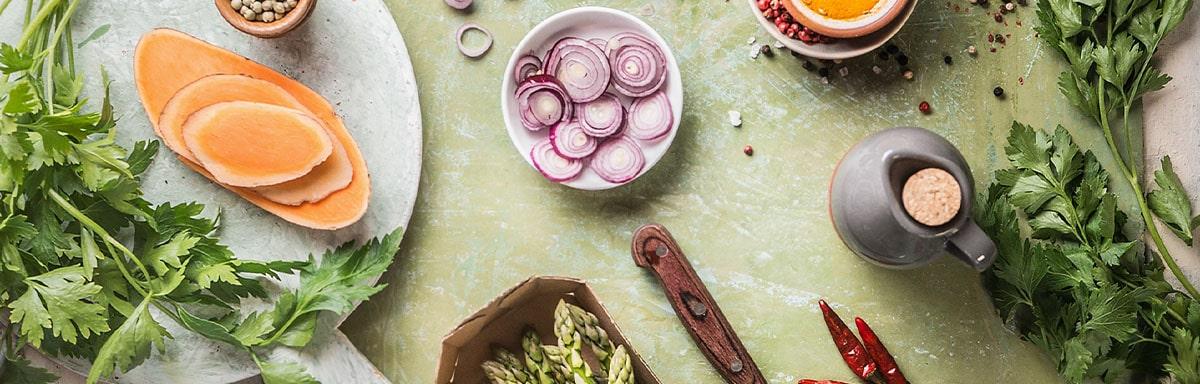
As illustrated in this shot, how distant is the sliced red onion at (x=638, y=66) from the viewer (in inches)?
66.5

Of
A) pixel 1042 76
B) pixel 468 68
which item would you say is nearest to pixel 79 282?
pixel 468 68

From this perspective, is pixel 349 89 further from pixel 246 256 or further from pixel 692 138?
pixel 692 138

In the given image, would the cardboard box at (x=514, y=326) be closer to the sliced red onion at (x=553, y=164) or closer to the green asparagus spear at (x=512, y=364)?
the green asparagus spear at (x=512, y=364)

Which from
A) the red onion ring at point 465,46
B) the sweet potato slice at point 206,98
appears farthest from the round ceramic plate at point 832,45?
the sweet potato slice at point 206,98

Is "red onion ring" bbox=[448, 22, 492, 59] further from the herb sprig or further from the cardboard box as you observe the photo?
the herb sprig

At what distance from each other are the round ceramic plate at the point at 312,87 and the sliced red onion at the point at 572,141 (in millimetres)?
259

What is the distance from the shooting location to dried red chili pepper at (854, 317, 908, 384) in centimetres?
177

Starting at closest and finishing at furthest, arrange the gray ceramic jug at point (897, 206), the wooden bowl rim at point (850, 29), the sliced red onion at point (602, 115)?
the gray ceramic jug at point (897, 206) < the wooden bowl rim at point (850, 29) < the sliced red onion at point (602, 115)

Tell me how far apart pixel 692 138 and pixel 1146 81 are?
2.57ft

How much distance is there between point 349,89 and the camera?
175cm

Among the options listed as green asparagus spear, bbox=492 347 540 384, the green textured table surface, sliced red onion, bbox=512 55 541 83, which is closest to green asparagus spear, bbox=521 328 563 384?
green asparagus spear, bbox=492 347 540 384

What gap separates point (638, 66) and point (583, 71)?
10 centimetres

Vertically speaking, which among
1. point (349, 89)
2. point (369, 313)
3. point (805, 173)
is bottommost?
point (369, 313)

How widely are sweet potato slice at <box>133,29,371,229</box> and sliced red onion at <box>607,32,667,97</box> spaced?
1.60 ft
